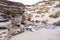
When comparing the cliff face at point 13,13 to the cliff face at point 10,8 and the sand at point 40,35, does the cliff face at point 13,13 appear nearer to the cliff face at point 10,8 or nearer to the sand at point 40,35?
the cliff face at point 10,8

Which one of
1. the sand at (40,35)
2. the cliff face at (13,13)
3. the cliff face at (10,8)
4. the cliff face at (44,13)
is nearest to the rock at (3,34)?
the sand at (40,35)

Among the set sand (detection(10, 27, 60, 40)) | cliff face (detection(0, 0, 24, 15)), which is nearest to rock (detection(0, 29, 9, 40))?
sand (detection(10, 27, 60, 40))

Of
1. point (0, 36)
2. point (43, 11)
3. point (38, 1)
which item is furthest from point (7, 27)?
point (38, 1)

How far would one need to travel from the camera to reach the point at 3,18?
8.84 m

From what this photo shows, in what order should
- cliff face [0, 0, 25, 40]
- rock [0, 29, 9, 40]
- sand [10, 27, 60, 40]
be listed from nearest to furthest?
rock [0, 29, 9, 40] < sand [10, 27, 60, 40] < cliff face [0, 0, 25, 40]

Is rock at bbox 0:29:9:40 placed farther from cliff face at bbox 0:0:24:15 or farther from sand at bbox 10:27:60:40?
cliff face at bbox 0:0:24:15

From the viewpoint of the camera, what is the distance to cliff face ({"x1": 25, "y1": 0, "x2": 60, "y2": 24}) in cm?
1277

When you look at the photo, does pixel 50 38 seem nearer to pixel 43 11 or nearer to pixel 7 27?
pixel 7 27

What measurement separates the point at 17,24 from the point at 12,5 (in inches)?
38.6

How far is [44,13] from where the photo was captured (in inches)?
622

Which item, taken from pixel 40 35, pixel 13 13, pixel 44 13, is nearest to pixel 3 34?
pixel 40 35

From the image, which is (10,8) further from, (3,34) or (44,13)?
(44,13)

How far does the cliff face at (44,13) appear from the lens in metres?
12.8

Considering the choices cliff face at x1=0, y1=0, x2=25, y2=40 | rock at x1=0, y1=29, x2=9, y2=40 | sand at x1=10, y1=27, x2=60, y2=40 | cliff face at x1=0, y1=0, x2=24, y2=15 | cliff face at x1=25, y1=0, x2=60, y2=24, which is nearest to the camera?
rock at x1=0, y1=29, x2=9, y2=40
